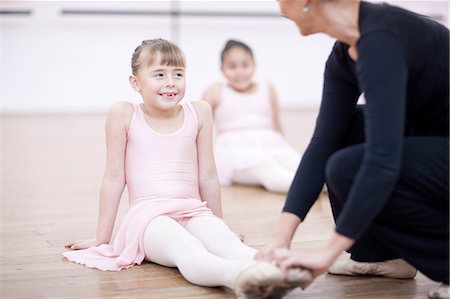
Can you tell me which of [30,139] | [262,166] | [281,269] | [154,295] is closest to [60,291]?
[154,295]

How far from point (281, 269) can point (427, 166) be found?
364 mm

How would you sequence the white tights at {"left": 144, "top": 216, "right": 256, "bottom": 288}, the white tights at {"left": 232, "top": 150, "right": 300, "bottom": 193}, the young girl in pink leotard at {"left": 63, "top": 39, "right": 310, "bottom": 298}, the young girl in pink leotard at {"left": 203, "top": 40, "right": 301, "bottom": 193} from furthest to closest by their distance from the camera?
the young girl in pink leotard at {"left": 203, "top": 40, "right": 301, "bottom": 193} → the white tights at {"left": 232, "top": 150, "right": 300, "bottom": 193} → the young girl in pink leotard at {"left": 63, "top": 39, "right": 310, "bottom": 298} → the white tights at {"left": 144, "top": 216, "right": 256, "bottom": 288}

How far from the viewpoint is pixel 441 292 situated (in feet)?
5.52

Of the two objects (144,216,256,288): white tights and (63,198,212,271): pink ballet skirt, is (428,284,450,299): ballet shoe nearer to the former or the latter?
(144,216,256,288): white tights

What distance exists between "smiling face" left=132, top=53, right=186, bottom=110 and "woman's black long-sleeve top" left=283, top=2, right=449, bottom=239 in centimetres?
50

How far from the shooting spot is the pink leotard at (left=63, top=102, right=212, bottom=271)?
6.85 feet

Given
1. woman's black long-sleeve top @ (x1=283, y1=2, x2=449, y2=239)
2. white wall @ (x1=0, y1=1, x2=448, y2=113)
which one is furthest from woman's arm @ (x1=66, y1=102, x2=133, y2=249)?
white wall @ (x1=0, y1=1, x2=448, y2=113)

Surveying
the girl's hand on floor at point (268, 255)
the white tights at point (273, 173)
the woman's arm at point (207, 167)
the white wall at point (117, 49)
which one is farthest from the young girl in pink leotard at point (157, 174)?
the white wall at point (117, 49)

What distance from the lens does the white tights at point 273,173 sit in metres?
3.31

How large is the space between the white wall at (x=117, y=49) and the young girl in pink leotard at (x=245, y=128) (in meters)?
3.14

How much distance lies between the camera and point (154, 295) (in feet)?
5.76

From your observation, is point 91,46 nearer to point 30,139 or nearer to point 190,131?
point 30,139

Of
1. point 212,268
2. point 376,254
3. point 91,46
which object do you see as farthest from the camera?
point 91,46

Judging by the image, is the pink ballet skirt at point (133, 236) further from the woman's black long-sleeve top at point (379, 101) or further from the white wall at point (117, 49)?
the white wall at point (117, 49)
